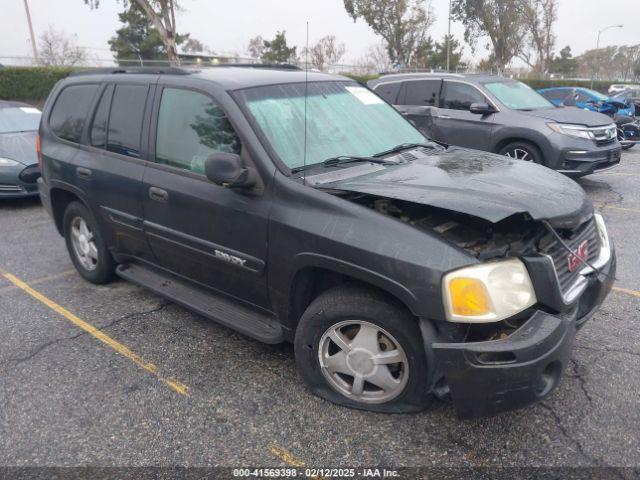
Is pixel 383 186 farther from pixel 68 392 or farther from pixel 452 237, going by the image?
pixel 68 392

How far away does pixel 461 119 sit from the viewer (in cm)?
814

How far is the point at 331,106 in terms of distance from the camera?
3473mm

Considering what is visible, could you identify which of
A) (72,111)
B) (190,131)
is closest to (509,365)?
(190,131)

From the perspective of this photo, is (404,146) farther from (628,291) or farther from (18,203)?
(18,203)

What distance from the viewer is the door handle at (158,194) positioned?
11.1 ft

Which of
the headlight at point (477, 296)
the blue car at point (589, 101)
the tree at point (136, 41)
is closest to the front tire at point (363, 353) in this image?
the headlight at point (477, 296)

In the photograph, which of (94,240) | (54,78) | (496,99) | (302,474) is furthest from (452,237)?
(54,78)

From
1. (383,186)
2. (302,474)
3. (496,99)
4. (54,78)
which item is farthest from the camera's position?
(54,78)

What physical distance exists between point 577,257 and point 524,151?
17.9 ft

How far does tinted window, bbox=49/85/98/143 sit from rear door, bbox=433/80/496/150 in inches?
223

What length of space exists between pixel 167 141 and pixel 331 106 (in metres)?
1.13

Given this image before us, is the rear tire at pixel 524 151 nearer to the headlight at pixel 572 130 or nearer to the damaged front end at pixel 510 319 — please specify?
the headlight at pixel 572 130

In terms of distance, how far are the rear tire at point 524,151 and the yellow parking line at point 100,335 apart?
610cm

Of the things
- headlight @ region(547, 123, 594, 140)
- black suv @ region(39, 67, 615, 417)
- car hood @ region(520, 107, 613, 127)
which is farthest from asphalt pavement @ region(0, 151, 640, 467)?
car hood @ region(520, 107, 613, 127)
